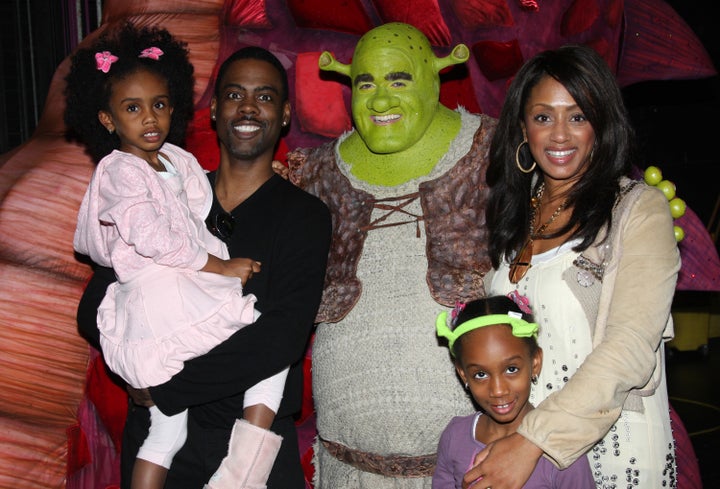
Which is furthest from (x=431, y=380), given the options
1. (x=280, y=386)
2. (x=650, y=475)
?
(x=650, y=475)

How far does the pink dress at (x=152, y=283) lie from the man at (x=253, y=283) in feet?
0.21

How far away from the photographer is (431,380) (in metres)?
2.45

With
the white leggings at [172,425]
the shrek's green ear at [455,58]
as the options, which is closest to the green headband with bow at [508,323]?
the white leggings at [172,425]

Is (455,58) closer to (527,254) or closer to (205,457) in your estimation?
(527,254)

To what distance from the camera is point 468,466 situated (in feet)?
6.74

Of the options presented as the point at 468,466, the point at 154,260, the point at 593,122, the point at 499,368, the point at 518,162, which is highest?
the point at 593,122

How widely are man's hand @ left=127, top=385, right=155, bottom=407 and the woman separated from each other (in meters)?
0.95

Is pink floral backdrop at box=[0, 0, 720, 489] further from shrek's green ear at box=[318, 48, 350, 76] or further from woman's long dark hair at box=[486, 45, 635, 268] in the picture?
woman's long dark hair at box=[486, 45, 635, 268]

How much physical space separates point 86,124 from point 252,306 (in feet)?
2.79

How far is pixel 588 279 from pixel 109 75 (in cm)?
152

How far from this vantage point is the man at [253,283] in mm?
2207

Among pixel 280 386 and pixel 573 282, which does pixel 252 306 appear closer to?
pixel 280 386


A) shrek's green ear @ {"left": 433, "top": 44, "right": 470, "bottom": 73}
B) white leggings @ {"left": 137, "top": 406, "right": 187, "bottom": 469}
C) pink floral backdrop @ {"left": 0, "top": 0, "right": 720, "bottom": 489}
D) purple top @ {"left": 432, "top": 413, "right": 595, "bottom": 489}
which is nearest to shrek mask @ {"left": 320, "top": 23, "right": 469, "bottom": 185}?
shrek's green ear @ {"left": 433, "top": 44, "right": 470, "bottom": 73}

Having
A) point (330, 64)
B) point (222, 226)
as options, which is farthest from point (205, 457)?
point (330, 64)
